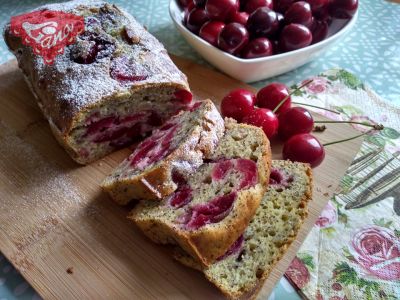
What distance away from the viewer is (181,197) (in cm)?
216

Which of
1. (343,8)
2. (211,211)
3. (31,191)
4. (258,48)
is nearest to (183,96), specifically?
(258,48)

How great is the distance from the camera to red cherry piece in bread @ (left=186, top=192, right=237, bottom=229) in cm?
197

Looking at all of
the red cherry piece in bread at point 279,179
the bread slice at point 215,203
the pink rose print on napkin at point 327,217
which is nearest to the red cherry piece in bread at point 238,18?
the bread slice at point 215,203

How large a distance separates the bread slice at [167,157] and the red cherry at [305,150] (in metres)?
0.43

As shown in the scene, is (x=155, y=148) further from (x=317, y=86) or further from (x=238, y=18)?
(x=317, y=86)

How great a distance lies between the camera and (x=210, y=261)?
6.37 ft

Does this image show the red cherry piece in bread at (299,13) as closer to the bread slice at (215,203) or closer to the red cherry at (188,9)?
the red cherry at (188,9)

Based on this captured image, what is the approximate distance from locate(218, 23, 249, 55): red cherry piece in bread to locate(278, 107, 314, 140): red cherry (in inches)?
24.0

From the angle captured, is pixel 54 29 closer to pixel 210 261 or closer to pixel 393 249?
pixel 210 261

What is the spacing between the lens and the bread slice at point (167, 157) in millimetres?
2148

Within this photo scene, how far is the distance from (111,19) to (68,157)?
980 millimetres

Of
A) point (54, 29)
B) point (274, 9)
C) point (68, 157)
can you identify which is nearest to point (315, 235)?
point (68, 157)

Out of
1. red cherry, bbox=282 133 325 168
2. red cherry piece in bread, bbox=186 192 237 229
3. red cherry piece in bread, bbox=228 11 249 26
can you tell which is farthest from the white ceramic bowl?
red cherry piece in bread, bbox=186 192 237 229

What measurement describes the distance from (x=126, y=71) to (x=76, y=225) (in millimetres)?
953
